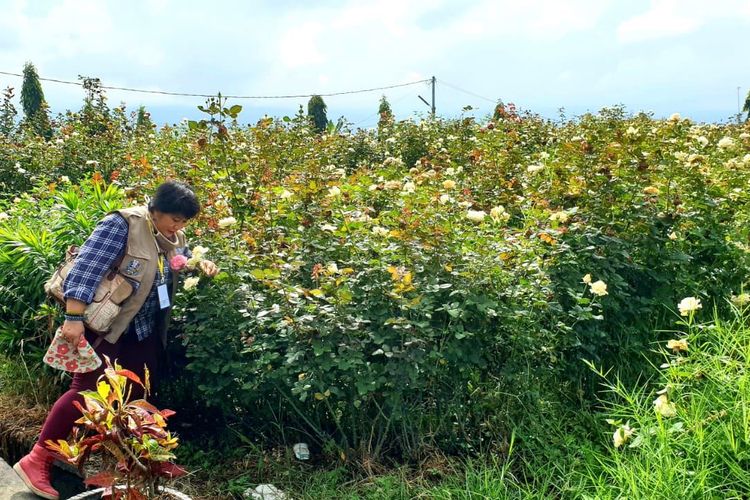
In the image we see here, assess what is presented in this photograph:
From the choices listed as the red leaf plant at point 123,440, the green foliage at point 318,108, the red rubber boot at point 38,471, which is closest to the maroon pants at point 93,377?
the red rubber boot at point 38,471

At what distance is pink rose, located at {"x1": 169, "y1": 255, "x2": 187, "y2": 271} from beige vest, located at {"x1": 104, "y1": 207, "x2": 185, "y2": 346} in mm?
118

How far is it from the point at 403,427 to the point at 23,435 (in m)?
2.07

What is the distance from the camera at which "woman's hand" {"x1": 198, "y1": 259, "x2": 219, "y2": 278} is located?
3152 millimetres

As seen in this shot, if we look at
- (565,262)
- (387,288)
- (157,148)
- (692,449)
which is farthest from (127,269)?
(157,148)

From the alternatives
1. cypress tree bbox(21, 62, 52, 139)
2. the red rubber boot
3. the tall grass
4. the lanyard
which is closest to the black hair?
the lanyard

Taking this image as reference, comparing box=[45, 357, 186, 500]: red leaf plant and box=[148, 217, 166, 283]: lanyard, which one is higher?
box=[148, 217, 166, 283]: lanyard

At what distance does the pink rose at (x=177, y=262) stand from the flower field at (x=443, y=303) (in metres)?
0.11

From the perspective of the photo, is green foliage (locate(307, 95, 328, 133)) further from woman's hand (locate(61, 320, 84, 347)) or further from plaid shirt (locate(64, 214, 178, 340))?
woman's hand (locate(61, 320, 84, 347))

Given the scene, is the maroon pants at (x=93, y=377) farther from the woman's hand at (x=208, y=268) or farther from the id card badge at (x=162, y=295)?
the woman's hand at (x=208, y=268)

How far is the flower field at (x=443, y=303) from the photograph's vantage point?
290cm

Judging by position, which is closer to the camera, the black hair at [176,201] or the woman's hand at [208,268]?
the black hair at [176,201]

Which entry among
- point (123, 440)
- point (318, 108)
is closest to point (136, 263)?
point (123, 440)

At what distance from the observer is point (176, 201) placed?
297cm

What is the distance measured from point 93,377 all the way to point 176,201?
882mm
